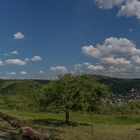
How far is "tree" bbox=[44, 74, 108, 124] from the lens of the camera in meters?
72.3

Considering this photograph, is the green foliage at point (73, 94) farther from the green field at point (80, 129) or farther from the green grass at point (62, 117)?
the green grass at point (62, 117)

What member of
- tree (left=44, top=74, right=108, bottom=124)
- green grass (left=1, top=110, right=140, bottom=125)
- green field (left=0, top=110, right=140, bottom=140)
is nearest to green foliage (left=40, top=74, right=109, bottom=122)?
tree (left=44, top=74, right=108, bottom=124)

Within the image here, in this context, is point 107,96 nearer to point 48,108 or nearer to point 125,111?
point 48,108

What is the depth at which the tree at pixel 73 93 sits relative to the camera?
7231 cm

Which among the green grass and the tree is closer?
the tree

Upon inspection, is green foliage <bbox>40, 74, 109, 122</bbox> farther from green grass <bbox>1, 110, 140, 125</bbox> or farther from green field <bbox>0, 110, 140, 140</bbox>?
green grass <bbox>1, 110, 140, 125</bbox>

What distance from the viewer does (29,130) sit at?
37562 mm

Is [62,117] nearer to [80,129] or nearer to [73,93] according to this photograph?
[73,93]

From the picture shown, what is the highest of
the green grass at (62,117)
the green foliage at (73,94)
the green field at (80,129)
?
the green foliage at (73,94)

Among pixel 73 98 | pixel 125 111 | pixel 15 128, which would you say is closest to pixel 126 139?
pixel 15 128

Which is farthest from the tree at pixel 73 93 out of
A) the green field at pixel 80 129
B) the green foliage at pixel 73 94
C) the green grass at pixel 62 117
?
the green grass at pixel 62 117

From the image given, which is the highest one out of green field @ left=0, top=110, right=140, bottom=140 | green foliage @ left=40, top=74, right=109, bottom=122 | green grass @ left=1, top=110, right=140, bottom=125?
green foliage @ left=40, top=74, right=109, bottom=122

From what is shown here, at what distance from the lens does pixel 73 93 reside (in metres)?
73.2

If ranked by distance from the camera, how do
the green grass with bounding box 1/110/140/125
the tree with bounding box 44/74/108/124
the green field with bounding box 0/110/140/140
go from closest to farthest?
the green field with bounding box 0/110/140/140
the tree with bounding box 44/74/108/124
the green grass with bounding box 1/110/140/125
